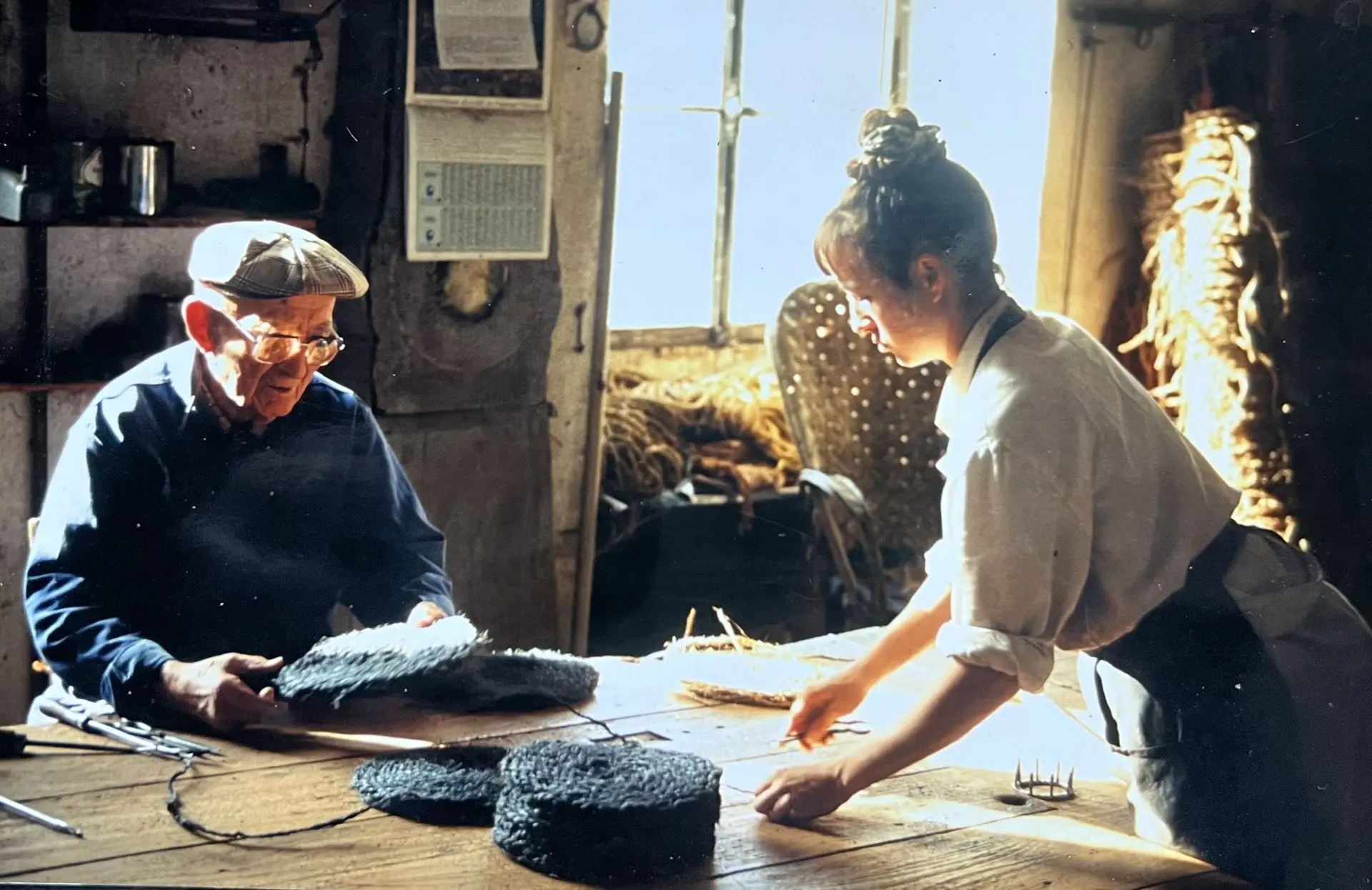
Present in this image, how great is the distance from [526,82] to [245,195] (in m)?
0.74

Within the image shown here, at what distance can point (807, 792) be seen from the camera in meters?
1.35

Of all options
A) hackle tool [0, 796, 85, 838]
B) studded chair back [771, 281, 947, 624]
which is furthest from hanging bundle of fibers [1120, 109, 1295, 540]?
hackle tool [0, 796, 85, 838]

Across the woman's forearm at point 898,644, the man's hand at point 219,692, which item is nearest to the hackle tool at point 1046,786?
the woman's forearm at point 898,644

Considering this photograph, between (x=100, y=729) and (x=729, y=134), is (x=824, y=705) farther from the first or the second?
(x=729, y=134)

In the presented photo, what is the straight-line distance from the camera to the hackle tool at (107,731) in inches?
56.6

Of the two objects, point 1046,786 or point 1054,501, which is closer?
point 1054,501

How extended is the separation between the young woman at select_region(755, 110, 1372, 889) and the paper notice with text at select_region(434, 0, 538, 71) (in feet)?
3.07

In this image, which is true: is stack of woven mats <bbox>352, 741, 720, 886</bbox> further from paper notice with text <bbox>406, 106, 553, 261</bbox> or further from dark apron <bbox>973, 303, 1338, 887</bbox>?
paper notice with text <bbox>406, 106, 553, 261</bbox>

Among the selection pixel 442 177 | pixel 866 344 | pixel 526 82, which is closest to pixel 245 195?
pixel 442 177

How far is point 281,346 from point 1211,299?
154 centimetres

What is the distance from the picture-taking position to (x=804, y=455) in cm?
292

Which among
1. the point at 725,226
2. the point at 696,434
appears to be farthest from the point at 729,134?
the point at 696,434

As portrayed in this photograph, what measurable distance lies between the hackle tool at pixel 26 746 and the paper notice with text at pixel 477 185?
0.70m

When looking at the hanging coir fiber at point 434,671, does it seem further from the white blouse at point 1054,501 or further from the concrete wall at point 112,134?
the white blouse at point 1054,501
